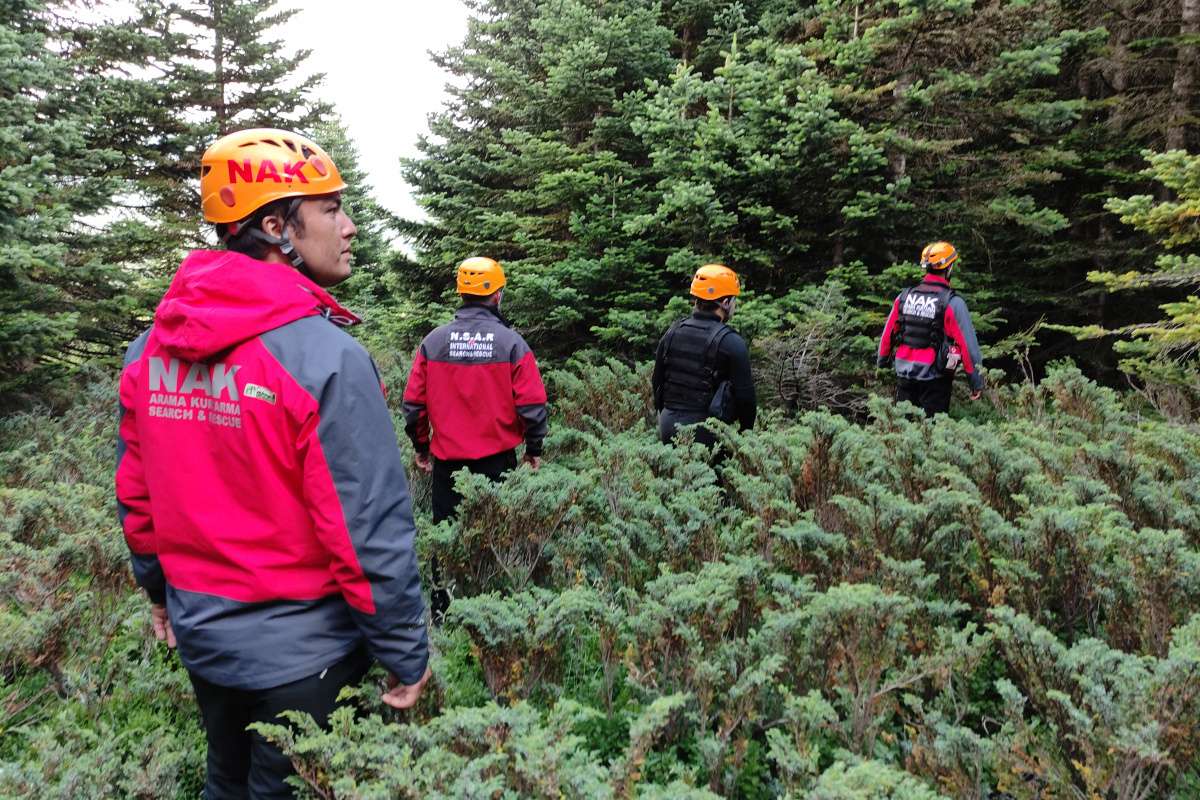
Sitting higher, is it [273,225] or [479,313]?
[273,225]

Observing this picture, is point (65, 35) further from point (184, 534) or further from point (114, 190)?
point (184, 534)

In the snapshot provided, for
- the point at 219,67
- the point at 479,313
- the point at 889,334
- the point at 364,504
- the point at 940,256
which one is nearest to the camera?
the point at 364,504

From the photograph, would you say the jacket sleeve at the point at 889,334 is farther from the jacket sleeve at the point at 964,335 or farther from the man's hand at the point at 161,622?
the man's hand at the point at 161,622

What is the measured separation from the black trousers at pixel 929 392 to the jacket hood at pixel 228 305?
293 inches

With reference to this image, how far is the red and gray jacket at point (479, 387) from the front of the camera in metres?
5.56

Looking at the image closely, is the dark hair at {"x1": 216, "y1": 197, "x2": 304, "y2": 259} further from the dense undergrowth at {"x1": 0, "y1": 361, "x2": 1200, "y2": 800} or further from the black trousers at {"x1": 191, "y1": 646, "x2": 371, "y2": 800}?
the dense undergrowth at {"x1": 0, "y1": 361, "x2": 1200, "y2": 800}

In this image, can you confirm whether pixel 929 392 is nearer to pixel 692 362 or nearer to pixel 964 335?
pixel 964 335

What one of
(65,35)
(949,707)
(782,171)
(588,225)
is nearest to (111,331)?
(65,35)

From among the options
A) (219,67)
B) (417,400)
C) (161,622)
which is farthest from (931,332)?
(219,67)

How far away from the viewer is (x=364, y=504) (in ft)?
7.22

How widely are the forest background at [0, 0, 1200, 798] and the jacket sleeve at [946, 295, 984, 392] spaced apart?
27.8 inches

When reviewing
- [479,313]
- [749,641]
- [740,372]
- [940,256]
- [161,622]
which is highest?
[940,256]

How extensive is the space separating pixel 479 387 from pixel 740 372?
2.19 meters

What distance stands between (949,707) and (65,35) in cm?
1695
